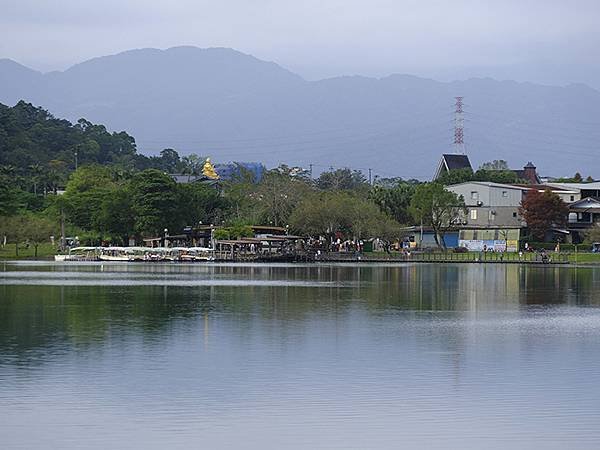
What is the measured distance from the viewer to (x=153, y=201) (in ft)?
242

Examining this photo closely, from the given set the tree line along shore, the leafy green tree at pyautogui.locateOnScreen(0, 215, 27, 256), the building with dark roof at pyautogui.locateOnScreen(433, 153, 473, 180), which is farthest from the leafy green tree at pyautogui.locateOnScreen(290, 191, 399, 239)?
the building with dark roof at pyautogui.locateOnScreen(433, 153, 473, 180)

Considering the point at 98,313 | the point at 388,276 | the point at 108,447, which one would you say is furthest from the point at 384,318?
the point at 388,276

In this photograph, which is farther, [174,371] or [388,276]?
[388,276]

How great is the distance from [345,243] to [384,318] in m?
53.1

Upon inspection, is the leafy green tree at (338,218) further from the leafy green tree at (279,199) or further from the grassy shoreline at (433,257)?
the leafy green tree at (279,199)

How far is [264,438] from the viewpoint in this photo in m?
13.6

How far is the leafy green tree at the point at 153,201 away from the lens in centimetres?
7369

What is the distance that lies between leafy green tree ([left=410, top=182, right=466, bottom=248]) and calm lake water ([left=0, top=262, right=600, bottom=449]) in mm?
39448

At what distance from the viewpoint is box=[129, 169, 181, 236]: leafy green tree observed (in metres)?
73.7

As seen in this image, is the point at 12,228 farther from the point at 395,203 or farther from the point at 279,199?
the point at 395,203

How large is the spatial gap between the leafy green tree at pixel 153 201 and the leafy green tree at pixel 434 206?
17.7 m

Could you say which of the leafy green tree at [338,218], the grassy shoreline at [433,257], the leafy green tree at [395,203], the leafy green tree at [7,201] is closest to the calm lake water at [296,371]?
the grassy shoreline at [433,257]

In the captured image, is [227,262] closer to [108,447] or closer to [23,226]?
[23,226]

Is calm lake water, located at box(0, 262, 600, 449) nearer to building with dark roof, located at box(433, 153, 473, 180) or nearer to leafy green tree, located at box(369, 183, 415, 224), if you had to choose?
leafy green tree, located at box(369, 183, 415, 224)
